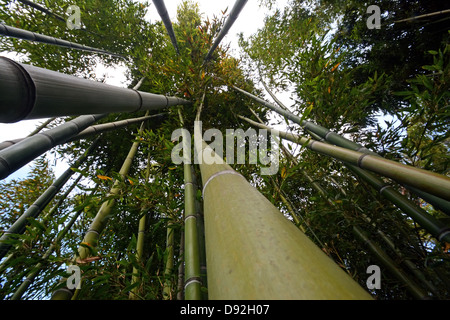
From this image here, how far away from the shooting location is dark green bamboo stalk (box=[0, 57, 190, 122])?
560 millimetres

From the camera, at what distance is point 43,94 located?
647 millimetres

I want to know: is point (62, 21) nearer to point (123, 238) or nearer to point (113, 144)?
point (113, 144)

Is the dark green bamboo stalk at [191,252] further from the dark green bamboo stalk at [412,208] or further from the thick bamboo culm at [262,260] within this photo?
the dark green bamboo stalk at [412,208]

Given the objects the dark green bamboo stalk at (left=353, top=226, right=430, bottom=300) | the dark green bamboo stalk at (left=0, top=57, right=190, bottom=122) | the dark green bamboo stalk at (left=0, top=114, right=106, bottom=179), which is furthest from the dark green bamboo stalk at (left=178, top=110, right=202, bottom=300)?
the dark green bamboo stalk at (left=353, top=226, right=430, bottom=300)

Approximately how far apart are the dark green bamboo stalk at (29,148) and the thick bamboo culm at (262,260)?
1.19 m

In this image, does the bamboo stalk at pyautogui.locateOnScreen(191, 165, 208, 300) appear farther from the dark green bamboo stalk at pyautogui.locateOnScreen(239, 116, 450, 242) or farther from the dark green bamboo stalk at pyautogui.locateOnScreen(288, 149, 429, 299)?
the dark green bamboo stalk at pyautogui.locateOnScreen(288, 149, 429, 299)

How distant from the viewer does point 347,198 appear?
5.36 feet

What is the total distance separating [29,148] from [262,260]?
1470 mm

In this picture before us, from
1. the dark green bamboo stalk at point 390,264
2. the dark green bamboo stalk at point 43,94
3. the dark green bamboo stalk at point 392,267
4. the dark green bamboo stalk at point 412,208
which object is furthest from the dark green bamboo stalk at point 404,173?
the dark green bamboo stalk at point 43,94

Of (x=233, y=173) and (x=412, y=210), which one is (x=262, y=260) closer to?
(x=233, y=173)

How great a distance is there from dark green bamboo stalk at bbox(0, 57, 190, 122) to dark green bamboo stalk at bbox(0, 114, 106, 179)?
0.59 meters

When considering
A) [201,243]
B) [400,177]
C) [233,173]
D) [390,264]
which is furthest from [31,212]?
[390,264]

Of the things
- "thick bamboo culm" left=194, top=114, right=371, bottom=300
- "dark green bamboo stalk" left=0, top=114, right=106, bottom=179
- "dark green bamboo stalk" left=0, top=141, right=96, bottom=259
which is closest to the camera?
"thick bamboo culm" left=194, top=114, right=371, bottom=300
